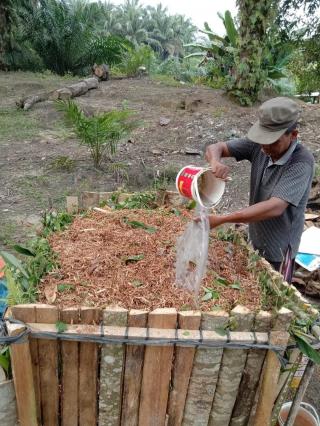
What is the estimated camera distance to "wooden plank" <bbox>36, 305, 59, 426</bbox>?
144 cm

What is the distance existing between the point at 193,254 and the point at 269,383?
579mm

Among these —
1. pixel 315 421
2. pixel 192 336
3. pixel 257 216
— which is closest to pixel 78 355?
pixel 192 336

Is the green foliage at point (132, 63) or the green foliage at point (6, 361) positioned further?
the green foliage at point (132, 63)

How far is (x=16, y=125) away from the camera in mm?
7617

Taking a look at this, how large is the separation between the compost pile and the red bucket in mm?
225

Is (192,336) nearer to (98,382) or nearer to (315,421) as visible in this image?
(98,382)

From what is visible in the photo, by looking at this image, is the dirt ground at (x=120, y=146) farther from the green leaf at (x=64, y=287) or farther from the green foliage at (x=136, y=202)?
A: the green leaf at (x=64, y=287)

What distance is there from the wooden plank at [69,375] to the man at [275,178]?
0.77m

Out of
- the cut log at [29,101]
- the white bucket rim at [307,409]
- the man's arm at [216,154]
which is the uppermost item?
the man's arm at [216,154]

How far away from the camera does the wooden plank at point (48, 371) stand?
1436 mm

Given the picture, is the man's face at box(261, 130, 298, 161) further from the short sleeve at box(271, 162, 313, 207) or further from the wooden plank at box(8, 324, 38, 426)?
the wooden plank at box(8, 324, 38, 426)

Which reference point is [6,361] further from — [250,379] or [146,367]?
[250,379]

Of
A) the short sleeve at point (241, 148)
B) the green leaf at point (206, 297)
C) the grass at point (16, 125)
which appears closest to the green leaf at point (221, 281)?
the green leaf at point (206, 297)

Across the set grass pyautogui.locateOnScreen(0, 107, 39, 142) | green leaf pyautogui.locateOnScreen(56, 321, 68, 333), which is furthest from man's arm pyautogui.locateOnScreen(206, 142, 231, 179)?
grass pyautogui.locateOnScreen(0, 107, 39, 142)
